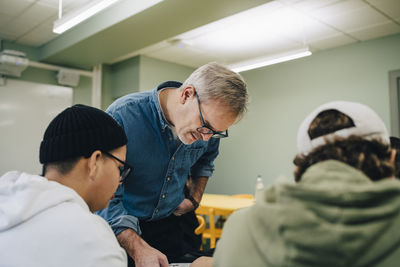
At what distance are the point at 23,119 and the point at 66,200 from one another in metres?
4.69

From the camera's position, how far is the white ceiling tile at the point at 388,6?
11.5 ft

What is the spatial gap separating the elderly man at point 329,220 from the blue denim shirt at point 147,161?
0.85m

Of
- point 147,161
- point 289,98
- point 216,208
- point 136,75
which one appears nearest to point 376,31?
point 289,98

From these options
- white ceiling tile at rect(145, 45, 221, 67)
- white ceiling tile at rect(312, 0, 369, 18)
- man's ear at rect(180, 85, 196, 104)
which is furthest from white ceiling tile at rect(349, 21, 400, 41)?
man's ear at rect(180, 85, 196, 104)

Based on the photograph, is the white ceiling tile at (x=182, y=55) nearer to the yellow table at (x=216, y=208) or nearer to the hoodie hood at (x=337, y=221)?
the yellow table at (x=216, y=208)

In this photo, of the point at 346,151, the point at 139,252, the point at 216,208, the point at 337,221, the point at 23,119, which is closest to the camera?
the point at 337,221

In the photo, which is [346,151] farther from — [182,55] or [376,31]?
[182,55]

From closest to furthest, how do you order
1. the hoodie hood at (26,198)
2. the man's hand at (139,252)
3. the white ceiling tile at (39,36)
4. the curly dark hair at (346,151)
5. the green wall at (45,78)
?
the curly dark hair at (346,151)
the hoodie hood at (26,198)
the man's hand at (139,252)
the white ceiling tile at (39,36)
the green wall at (45,78)

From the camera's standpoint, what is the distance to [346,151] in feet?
2.34

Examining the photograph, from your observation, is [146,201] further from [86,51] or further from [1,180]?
[86,51]

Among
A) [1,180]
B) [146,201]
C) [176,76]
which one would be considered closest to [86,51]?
[176,76]

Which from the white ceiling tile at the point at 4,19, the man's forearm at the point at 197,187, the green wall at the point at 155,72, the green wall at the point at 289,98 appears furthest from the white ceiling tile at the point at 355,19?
the white ceiling tile at the point at 4,19

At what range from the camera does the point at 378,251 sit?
0.61 metres

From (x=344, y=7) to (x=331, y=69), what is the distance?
4.41 ft
